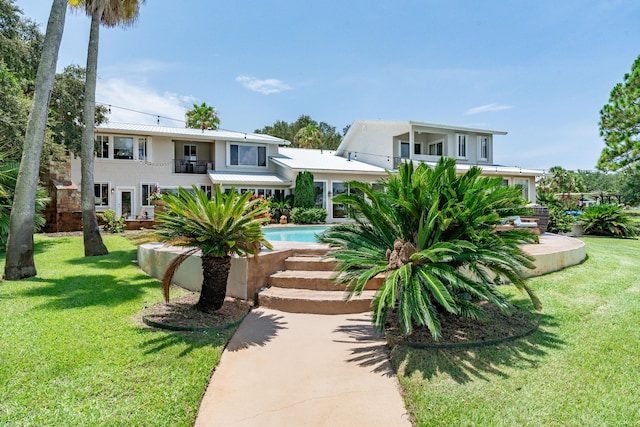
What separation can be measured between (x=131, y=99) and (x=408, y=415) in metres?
30.4

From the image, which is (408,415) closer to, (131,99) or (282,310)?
(282,310)

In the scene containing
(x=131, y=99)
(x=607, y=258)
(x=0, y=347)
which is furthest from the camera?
(x=131, y=99)

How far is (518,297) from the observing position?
22.6 ft

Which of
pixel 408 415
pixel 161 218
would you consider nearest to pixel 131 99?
pixel 161 218

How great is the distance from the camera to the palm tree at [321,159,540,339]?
458cm

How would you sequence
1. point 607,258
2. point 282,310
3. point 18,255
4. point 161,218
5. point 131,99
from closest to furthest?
point 161,218
point 282,310
point 18,255
point 607,258
point 131,99

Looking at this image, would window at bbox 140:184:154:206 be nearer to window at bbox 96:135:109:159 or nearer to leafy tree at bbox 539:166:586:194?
window at bbox 96:135:109:159

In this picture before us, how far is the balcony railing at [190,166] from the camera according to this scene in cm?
2703

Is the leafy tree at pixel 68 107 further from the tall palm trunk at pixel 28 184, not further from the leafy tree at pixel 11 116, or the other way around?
the tall palm trunk at pixel 28 184

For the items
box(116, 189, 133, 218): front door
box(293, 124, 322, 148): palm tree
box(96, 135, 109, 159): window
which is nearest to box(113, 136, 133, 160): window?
box(96, 135, 109, 159): window

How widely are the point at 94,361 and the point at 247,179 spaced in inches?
860

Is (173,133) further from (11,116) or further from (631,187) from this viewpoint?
(631,187)

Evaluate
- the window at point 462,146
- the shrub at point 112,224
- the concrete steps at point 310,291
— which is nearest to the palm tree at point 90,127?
the shrub at point 112,224

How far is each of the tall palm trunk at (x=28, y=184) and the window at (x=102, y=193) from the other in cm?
1697
